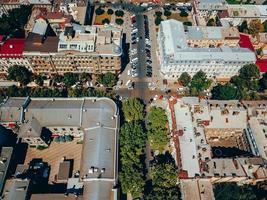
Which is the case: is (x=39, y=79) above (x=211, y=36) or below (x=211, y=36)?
below

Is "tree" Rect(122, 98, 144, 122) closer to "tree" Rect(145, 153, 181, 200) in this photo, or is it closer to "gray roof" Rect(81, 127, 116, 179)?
"gray roof" Rect(81, 127, 116, 179)

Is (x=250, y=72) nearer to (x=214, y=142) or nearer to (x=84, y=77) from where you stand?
(x=214, y=142)

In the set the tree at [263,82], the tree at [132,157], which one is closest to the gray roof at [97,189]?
the tree at [132,157]

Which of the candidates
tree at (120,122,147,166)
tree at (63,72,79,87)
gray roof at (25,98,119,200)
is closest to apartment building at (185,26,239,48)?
tree at (120,122,147,166)

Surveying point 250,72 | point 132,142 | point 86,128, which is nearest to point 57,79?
point 86,128

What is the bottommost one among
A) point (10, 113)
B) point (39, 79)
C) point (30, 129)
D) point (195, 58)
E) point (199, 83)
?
point (30, 129)

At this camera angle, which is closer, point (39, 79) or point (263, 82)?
point (263, 82)

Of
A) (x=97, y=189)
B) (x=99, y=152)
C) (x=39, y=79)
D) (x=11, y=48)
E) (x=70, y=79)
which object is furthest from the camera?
(x=39, y=79)
